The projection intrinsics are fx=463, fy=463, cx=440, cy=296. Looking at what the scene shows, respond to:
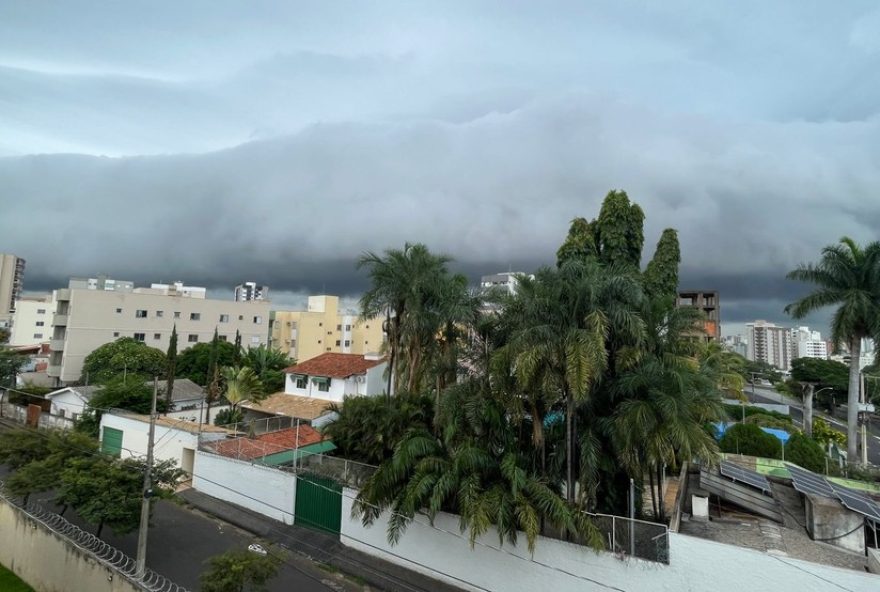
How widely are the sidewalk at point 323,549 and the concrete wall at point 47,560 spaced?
18.1 ft

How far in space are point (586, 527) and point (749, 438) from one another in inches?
548

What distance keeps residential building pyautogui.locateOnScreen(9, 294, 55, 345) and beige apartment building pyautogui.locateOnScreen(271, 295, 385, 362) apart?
1894 inches

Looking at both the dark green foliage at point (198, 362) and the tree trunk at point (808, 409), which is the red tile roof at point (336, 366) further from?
the tree trunk at point (808, 409)

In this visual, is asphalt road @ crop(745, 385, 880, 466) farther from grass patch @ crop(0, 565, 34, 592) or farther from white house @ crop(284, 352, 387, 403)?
grass patch @ crop(0, 565, 34, 592)

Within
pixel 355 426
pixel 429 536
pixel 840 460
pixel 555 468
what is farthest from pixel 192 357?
pixel 840 460

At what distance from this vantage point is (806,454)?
62.6ft

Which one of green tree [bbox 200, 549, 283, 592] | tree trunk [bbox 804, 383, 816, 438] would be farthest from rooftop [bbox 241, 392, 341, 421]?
tree trunk [bbox 804, 383, 816, 438]

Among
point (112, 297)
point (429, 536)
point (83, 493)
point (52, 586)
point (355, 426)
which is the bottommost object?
point (52, 586)

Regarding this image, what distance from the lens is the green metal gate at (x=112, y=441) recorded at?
2594cm

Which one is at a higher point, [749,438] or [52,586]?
[749,438]

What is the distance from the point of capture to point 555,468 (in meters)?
13.6

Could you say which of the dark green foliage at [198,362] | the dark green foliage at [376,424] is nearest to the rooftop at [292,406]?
the dark green foliage at [376,424]

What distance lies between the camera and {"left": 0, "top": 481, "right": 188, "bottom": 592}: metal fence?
1157 cm

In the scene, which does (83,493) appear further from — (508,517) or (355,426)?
(508,517)
